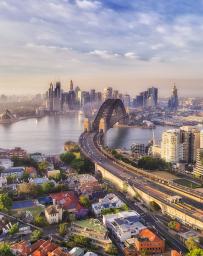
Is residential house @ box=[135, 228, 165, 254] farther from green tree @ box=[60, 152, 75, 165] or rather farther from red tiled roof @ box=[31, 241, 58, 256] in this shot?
green tree @ box=[60, 152, 75, 165]

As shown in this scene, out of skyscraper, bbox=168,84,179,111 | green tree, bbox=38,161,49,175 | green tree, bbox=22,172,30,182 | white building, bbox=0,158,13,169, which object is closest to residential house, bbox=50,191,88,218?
green tree, bbox=22,172,30,182

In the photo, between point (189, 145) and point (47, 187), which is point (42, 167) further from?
point (189, 145)

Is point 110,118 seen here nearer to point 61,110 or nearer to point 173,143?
point 173,143

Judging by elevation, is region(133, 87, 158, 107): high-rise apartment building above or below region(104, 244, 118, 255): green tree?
above

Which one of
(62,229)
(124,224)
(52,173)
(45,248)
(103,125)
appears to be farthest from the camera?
(103,125)

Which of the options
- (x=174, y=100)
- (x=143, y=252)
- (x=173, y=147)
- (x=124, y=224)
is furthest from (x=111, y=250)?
(x=174, y=100)

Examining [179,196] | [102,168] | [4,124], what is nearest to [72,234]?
[179,196]
